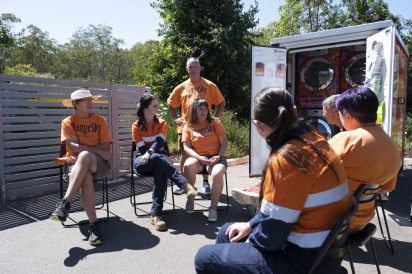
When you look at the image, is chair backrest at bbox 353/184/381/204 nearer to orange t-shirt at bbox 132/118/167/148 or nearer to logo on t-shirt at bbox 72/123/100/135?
orange t-shirt at bbox 132/118/167/148

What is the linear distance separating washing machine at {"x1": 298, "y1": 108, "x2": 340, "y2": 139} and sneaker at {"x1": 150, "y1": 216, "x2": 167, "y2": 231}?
398 centimetres

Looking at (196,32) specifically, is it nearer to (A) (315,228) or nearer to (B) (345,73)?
(B) (345,73)

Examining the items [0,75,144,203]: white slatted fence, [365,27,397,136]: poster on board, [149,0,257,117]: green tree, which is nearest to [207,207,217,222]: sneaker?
[365,27,397,136]: poster on board

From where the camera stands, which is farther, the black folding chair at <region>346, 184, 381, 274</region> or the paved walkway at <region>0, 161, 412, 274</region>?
the paved walkway at <region>0, 161, 412, 274</region>

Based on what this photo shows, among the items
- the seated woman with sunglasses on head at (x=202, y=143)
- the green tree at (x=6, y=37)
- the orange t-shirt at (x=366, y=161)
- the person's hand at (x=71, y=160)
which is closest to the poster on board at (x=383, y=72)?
the seated woman with sunglasses on head at (x=202, y=143)

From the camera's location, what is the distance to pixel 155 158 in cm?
396

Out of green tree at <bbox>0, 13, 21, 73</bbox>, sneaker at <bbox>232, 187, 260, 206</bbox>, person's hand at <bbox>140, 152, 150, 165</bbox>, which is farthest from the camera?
green tree at <bbox>0, 13, 21, 73</bbox>

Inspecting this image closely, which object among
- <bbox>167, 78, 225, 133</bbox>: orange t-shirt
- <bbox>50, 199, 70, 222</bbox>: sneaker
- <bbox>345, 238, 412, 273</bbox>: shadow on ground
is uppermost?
<bbox>167, 78, 225, 133</bbox>: orange t-shirt

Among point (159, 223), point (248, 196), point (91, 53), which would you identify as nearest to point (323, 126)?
point (248, 196)

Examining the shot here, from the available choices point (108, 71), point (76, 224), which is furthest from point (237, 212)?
point (108, 71)

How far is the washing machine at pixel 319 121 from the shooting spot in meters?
6.96

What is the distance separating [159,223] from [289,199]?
2486 millimetres

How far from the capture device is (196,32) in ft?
40.5

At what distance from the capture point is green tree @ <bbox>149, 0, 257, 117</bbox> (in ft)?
39.0
